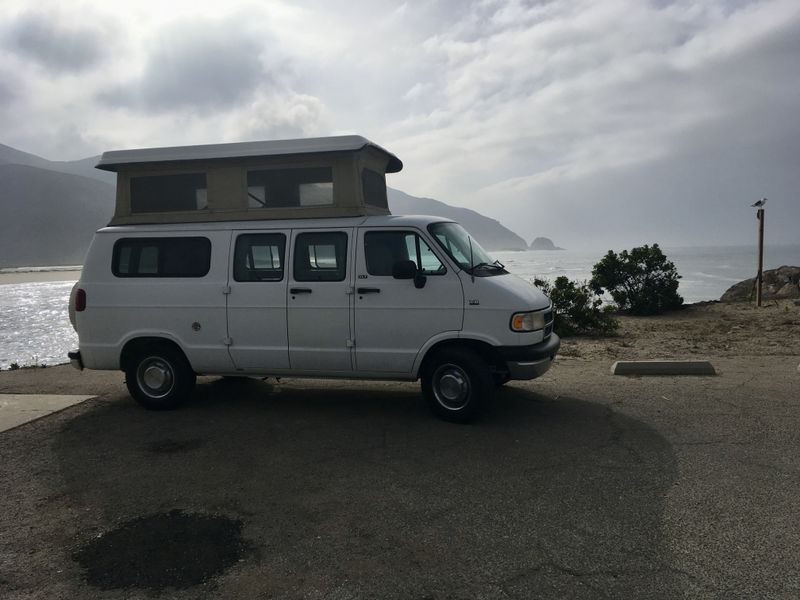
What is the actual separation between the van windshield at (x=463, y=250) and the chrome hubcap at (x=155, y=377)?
11.8ft

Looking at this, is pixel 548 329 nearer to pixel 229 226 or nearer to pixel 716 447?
pixel 716 447

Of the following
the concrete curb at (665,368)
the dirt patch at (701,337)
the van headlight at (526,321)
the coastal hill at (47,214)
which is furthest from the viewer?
the coastal hill at (47,214)

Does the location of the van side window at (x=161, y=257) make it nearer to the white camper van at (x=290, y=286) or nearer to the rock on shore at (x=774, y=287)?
the white camper van at (x=290, y=286)

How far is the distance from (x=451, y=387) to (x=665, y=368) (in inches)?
157

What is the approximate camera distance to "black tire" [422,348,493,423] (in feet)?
18.7

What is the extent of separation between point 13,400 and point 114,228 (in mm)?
2867

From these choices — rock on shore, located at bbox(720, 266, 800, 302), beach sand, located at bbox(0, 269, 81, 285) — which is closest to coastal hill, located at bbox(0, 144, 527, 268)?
beach sand, located at bbox(0, 269, 81, 285)

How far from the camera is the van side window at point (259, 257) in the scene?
6273 mm

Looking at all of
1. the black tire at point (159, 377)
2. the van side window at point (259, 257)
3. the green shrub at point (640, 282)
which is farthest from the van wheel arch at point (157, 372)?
the green shrub at point (640, 282)

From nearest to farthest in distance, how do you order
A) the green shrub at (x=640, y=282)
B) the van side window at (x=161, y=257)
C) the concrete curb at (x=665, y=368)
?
the van side window at (x=161, y=257)
the concrete curb at (x=665, y=368)
the green shrub at (x=640, y=282)

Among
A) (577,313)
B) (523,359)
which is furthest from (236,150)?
(577,313)

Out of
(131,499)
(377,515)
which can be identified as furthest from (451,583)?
(131,499)

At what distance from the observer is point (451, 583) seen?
308 cm

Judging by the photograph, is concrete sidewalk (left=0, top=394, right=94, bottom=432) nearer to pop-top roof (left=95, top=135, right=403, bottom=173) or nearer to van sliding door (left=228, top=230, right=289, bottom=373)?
van sliding door (left=228, top=230, right=289, bottom=373)
